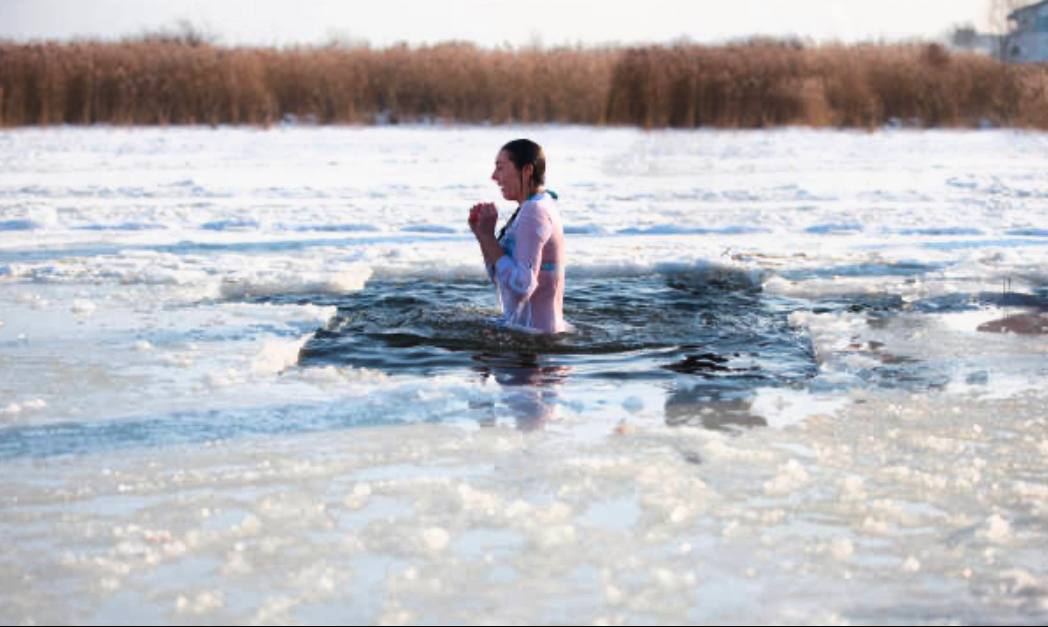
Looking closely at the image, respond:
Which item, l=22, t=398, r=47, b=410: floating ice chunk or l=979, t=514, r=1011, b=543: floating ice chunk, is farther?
l=22, t=398, r=47, b=410: floating ice chunk

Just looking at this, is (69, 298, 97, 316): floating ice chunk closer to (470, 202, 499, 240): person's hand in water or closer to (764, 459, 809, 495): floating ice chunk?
(470, 202, 499, 240): person's hand in water

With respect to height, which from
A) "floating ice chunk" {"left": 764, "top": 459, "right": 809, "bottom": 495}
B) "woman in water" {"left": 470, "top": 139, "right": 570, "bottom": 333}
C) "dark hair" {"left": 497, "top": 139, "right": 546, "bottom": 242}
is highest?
"dark hair" {"left": 497, "top": 139, "right": 546, "bottom": 242}

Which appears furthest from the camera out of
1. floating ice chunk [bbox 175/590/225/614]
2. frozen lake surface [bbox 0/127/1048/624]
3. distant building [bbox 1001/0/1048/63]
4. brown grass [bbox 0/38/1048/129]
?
distant building [bbox 1001/0/1048/63]

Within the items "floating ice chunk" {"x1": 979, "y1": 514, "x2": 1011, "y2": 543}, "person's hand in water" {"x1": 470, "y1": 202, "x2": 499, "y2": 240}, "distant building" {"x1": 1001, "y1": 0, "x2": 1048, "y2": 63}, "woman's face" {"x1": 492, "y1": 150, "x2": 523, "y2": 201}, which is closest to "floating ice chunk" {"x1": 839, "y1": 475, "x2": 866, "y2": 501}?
"floating ice chunk" {"x1": 979, "y1": 514, "x2": 1011, "y2": 543}

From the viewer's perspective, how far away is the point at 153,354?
5688 millimetres

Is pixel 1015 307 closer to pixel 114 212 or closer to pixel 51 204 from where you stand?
pixel 114 212

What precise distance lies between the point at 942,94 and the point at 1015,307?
15.7m

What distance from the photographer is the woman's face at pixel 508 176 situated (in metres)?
5.75

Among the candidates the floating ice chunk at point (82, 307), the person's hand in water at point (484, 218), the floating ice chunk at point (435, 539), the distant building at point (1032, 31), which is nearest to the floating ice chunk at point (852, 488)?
the floating ice chunk at point (435, 539)

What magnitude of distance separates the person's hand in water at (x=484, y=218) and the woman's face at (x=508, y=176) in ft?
0.50

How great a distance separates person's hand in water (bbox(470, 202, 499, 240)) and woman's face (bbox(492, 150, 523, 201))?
15 cm

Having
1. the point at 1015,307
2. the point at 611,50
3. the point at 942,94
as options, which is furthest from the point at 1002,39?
the point at 1015,307

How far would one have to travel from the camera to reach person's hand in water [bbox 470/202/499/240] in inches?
221

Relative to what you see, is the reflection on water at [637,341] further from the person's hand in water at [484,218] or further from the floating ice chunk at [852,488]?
the floating ice chunk at [852,488]
